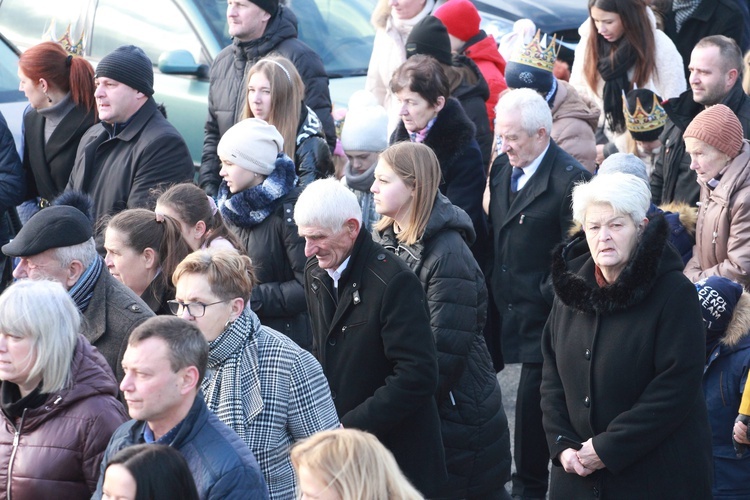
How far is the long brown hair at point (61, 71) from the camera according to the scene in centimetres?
716

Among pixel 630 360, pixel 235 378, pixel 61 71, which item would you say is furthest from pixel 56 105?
pixel 630 360

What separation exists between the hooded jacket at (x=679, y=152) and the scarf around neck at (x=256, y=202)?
2.48 m

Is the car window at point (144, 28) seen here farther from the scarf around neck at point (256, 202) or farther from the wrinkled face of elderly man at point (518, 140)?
the wrinkled face of elderly man at point (518, 140)

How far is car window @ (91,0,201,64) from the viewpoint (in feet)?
29.6

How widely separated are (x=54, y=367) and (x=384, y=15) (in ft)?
17.4

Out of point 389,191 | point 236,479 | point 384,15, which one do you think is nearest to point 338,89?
point 384,15

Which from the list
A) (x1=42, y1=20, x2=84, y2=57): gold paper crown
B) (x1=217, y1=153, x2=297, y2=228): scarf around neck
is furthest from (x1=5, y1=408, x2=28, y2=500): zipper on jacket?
(x1=42, y1=20, x2=84, y2=57): gold paper crown

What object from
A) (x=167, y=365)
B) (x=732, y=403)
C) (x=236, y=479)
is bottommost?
→ (x=732, y=403)

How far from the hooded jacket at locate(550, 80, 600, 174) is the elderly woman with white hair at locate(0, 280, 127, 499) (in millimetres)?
3945

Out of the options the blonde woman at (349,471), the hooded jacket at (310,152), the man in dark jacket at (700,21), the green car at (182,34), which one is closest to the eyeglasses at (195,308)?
the blonde woman at (349,471)

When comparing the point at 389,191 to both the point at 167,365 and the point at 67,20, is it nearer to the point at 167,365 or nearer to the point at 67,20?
the point at 167,365

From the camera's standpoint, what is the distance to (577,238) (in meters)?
4.96

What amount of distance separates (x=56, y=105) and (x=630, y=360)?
4.21 m

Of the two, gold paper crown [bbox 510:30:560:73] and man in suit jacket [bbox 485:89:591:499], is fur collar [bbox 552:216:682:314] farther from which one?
gold paper crown [bbox 510:30:560:73]
